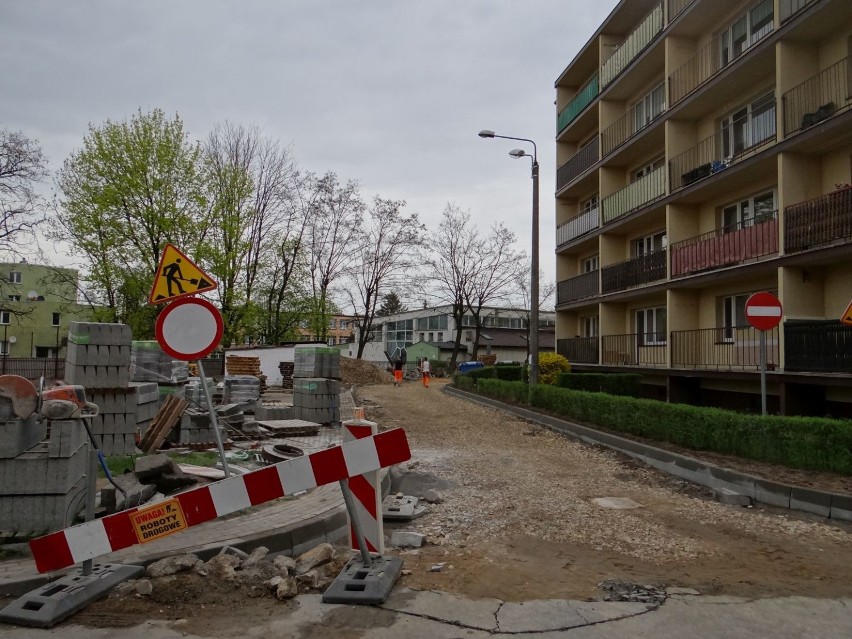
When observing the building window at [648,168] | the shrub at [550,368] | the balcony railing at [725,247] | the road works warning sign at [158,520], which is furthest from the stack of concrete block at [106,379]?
the building window at [648,168]

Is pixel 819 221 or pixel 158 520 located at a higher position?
pixel 819 221

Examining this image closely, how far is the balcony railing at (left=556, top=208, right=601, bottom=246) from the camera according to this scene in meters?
24.6

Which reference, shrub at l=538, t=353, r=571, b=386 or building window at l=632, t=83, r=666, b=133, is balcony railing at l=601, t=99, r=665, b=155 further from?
shrub at l=538, t=353, r=571, b=386

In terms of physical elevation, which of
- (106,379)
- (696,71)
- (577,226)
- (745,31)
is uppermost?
(745,31)

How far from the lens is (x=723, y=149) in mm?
17453

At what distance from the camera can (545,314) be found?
79625 mm

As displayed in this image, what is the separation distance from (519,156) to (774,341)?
9046 mm

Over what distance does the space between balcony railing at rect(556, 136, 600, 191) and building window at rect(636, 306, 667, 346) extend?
683cm

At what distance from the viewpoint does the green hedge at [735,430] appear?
316 inches

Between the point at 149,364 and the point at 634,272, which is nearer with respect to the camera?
the point at 149,364

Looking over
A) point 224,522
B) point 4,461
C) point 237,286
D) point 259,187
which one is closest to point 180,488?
point 224,522

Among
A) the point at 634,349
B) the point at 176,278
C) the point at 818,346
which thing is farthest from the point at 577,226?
the point at 176,278

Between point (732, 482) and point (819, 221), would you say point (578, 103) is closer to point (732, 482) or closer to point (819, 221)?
point (819, 221)

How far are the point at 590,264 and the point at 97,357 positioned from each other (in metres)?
22.0
